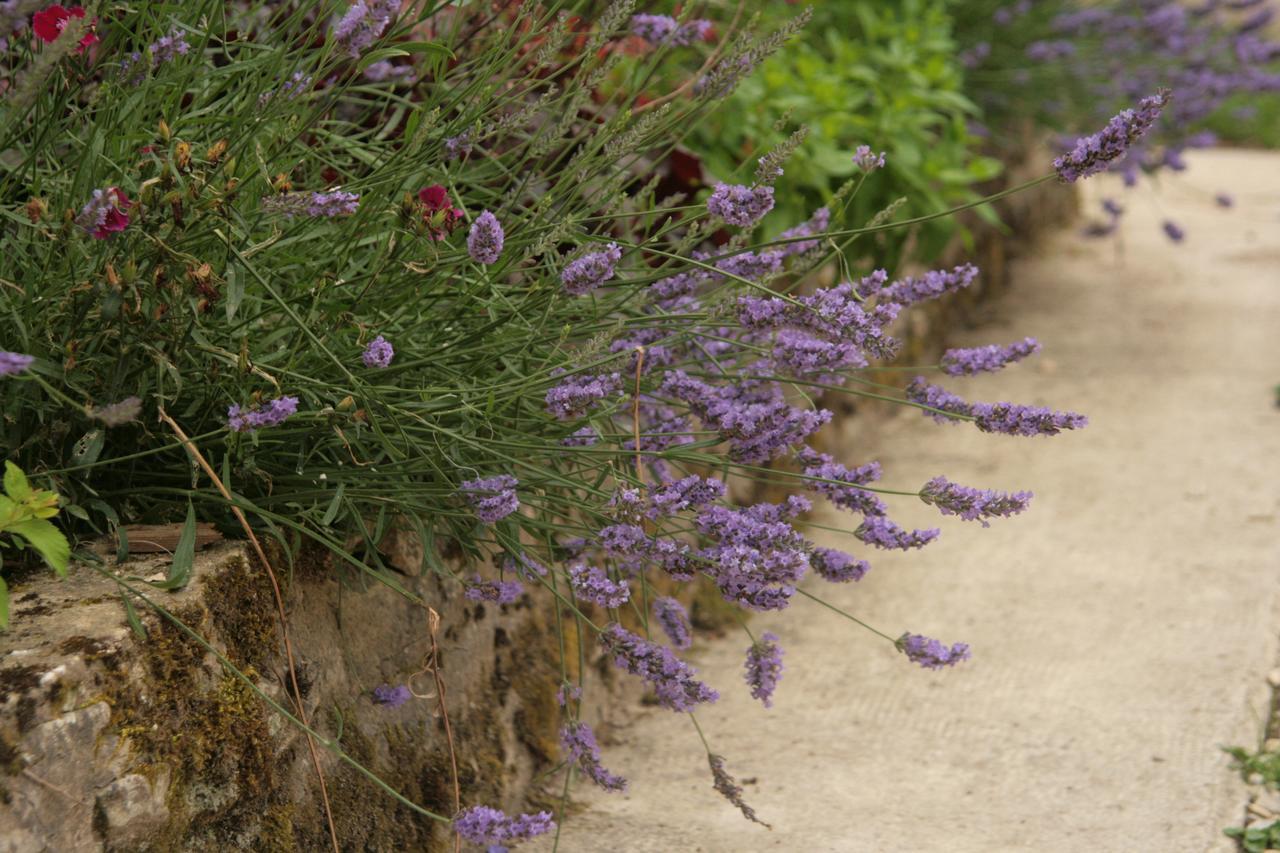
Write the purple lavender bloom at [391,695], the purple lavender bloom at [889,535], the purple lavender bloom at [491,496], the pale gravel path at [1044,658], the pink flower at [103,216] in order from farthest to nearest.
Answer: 1. the pale gravel path at [1044,658]
2. the purple lavender bloom at [391,695]
3. the purple lavender bloom at [889,535]
4. the purple lavender bloom at [491,496]
5. the pink flower at [103,216]

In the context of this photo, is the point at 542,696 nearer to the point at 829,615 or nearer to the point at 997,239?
the point at 829,615

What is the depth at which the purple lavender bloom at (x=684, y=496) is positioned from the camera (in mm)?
1609

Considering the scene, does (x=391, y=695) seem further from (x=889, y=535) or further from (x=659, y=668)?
(x=889, y=535)

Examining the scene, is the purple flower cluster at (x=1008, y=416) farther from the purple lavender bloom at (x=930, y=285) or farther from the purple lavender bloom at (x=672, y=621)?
the purple lavender bloom at (x=672, y=621)

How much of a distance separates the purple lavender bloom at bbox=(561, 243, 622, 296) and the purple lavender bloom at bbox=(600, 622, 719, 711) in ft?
1.44

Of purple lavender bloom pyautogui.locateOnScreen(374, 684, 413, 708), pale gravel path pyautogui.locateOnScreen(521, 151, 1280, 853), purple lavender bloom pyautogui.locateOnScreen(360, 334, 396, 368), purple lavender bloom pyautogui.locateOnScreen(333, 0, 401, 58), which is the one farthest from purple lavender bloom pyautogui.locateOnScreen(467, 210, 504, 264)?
pale gravel path pyautogui.locateOnScreen(521, 151, 1280, 853)

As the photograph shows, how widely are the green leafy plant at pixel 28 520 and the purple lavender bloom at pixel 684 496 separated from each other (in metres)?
0.64

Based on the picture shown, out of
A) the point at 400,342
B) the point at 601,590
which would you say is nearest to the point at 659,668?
the point at 601,590

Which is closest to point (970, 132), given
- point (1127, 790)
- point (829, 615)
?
point (829, 615)

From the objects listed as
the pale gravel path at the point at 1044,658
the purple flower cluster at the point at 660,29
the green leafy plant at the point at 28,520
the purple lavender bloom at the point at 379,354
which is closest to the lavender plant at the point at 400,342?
the purple lavender bloom at the point at 379,354

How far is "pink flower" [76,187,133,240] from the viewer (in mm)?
1372

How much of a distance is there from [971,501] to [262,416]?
819 millimetres

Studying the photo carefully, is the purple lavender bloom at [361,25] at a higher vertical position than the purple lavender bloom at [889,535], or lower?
higher

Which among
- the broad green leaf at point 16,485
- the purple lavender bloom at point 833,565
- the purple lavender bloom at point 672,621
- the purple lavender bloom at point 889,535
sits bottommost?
the purple lavender bloom at point 672,621
